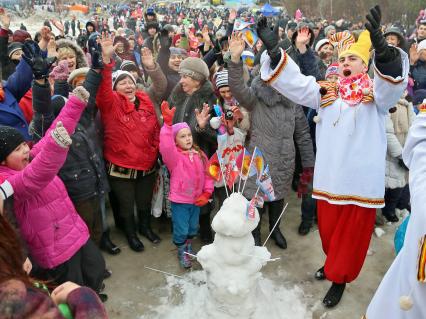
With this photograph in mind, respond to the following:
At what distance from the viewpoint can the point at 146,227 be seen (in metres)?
4.14

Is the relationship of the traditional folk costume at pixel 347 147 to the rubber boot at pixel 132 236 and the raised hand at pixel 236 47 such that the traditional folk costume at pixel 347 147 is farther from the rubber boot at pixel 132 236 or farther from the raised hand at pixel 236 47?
the rubber boot at pixel 132 236

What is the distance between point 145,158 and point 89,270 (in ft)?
4.04

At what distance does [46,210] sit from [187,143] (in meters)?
1.40

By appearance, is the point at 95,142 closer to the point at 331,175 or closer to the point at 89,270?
the point at 89,270

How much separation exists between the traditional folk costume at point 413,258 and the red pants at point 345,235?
1277 mm

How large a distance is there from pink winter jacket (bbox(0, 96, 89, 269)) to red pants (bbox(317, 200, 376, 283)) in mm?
1825

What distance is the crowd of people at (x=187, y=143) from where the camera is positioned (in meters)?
2.50

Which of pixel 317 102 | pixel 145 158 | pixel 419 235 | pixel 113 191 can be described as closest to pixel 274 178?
pixel 317 102

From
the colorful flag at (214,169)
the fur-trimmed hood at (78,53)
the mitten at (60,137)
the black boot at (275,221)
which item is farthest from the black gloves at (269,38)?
the fur-trimmed hood at (78,53)

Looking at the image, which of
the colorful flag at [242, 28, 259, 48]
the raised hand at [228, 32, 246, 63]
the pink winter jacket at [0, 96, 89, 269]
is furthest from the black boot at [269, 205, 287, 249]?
the colorful flag at [242, 28, 259, 48]

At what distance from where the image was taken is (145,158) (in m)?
3.72

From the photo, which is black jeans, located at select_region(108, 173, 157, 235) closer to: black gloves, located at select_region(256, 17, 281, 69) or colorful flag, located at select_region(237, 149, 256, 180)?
colorful flag, located at select_region(237, 149, 256, 180)

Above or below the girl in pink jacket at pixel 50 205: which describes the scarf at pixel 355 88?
above

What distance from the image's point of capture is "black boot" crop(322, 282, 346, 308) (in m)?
3.18
